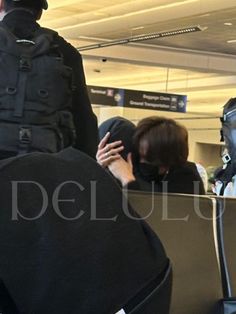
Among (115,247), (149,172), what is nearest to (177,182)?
(149,172)

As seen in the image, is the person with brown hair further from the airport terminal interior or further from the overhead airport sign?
the overhead airport sign

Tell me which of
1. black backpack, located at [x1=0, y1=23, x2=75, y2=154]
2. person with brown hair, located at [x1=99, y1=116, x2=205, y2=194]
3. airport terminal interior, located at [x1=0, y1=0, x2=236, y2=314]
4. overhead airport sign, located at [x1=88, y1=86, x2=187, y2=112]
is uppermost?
overhead airport sign, located at [x1=88, y1=86, x2=187, y2=112]

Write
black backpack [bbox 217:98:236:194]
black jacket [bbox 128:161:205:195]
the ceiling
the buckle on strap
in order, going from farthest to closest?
the ceiling, black jacket [bbox 128:161:205:195], black backpack [bbox 217:98:236:194], the buckle on strap

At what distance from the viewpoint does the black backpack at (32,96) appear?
76.2 inches

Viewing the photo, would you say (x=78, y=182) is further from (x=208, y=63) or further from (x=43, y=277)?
(x=208, y=63)

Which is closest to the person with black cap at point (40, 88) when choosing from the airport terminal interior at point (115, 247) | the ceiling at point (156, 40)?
the airport terminal interior at point (115, 247)

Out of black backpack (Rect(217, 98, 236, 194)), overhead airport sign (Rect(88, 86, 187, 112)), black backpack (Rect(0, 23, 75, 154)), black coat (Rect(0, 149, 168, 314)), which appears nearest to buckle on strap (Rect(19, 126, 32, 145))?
black backpack (Rect(0, 23, 75, 154))

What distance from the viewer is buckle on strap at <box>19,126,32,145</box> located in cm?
193

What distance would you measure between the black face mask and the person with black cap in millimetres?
512

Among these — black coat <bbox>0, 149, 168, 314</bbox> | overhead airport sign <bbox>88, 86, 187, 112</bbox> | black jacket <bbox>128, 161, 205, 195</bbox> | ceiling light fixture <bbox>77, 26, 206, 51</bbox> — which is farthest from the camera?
overhead airport sign <bbox>88, 86, 187, 112</bbox>

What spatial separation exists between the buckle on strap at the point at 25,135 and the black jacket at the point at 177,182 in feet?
2.68

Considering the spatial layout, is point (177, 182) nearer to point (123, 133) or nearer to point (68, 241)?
point (123, 133)

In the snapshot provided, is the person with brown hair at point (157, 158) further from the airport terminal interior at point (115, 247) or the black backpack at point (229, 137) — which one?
the black backpack at point (229, 137)

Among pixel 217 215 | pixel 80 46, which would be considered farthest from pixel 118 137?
pixel 80 46
